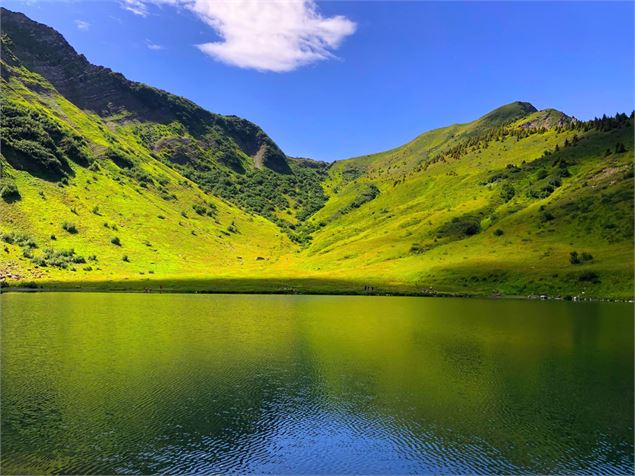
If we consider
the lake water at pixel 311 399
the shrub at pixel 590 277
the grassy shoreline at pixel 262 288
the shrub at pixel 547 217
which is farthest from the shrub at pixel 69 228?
the shrub at pixel 547 217

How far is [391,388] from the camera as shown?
39.4 m

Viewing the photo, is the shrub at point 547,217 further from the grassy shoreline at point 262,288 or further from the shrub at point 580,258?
the grassy shoreline at point 262,288

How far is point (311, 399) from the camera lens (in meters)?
36.7

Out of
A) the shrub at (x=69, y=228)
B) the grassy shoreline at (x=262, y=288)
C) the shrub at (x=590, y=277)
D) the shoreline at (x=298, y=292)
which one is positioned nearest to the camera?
the shoreline at (x=298, y=292)

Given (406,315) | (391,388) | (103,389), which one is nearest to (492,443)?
(391,388)

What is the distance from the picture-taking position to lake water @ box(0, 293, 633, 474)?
26422mm

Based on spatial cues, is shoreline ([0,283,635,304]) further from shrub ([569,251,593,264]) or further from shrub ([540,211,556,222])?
shrub ([540,211,556,222])

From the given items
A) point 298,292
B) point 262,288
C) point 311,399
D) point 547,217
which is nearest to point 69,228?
point 262,288

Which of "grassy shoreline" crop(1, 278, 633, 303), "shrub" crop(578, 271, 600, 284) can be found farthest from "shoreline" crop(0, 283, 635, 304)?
"shrub" crop(578, 271, 600, 284)

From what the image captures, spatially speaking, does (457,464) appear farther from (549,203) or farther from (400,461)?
(549,203)

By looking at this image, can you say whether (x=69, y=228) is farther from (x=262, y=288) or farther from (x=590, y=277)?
(x=590, y=277)

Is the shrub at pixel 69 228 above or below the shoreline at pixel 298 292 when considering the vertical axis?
above

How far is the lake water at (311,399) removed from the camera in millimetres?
26422

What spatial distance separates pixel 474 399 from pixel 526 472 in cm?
1208
